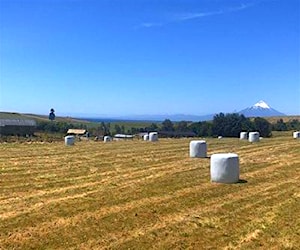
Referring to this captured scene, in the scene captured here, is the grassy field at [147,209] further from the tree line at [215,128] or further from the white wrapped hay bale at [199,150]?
the tree line at [215,128]

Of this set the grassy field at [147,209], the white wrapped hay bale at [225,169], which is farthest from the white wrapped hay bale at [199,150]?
the white wrapped hay bale at [225,169]

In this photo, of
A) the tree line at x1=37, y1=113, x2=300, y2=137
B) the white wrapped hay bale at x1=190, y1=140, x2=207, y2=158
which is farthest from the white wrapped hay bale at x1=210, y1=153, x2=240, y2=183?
the tree line at x1=37, y1=113, x2=300, y2=137

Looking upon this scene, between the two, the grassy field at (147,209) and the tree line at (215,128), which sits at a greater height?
the tree line at (215,128)

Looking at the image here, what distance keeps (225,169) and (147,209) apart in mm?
3937

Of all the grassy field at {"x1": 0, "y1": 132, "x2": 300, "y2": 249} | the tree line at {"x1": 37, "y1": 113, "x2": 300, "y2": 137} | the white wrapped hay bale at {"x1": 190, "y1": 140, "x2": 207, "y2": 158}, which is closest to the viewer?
the grassy field at {"x1": 0, "y1": 132, "x2": 300, "y2": 249}

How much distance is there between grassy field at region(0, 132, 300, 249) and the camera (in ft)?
24.1

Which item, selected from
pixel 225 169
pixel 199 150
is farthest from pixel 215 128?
pixel 225 169

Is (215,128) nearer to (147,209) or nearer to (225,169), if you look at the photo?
(225,169)

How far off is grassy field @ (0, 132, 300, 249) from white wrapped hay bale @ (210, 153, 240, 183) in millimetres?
288

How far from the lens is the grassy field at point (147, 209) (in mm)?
7344

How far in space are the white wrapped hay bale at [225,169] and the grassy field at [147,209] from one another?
0.29 meters

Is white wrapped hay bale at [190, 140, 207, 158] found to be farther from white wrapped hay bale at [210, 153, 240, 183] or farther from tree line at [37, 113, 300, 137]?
tree line at [37, 113, 300, 137]

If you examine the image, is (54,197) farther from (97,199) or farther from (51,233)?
(51,233)

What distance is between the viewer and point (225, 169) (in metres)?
12.5
